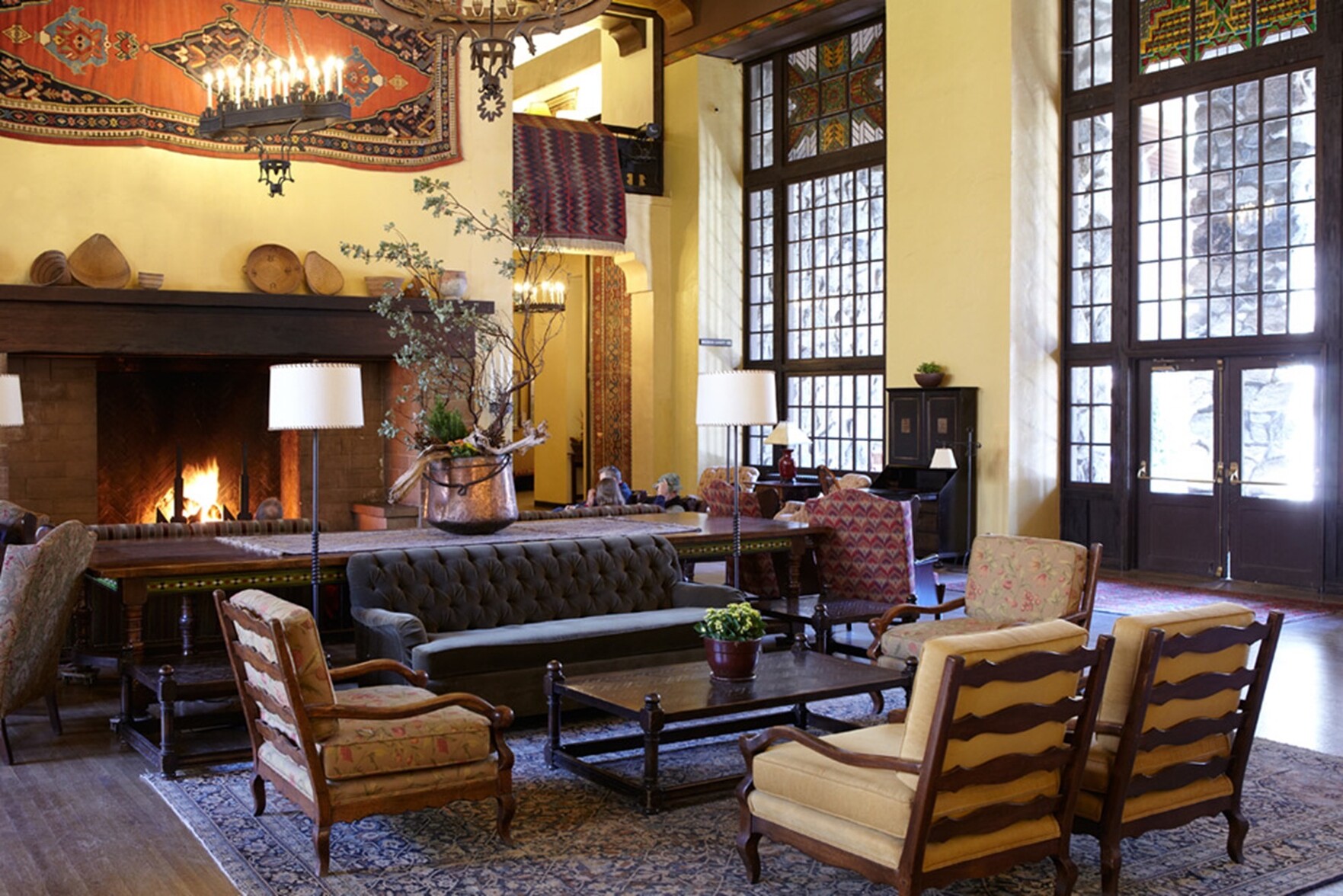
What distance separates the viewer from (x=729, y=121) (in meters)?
15.7

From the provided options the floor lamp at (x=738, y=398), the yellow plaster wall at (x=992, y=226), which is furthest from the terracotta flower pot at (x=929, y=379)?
the floor lamp at (x=738, y=398)

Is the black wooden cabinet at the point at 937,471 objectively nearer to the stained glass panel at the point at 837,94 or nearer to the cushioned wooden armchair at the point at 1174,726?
the stained glass panel at the point at 837,94

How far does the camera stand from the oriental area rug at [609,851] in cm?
410

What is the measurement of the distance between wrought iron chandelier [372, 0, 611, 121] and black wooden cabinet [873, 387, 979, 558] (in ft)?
22.3

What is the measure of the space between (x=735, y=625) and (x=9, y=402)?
414 centimetres

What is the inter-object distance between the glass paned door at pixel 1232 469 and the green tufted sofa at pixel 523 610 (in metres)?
5.83

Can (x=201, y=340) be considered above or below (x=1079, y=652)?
above

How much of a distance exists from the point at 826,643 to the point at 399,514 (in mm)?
4645

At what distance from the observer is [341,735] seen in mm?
4320

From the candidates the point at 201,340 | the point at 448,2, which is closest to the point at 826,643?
the point at 448,2

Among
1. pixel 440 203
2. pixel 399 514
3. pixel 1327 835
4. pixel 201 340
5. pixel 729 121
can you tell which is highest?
pixel 729 121

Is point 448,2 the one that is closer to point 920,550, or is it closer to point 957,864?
point 957,864

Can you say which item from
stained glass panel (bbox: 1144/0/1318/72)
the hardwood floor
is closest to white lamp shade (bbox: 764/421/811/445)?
stained glass panel (bbox: 1144/0/1318/72)

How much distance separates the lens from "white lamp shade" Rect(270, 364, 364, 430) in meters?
5.61
